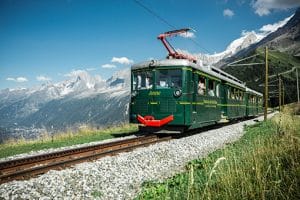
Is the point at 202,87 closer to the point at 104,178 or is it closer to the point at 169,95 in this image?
the point at 169,95

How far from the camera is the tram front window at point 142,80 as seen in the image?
1493cm

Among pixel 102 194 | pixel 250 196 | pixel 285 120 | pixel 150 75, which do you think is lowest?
pixel 102 194

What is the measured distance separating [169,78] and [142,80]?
1.38 m

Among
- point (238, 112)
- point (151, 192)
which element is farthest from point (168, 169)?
point (238, 112)

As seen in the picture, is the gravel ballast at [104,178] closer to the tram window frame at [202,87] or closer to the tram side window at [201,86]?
the tram window frame at [202,87]

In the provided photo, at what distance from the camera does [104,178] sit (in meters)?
6.89

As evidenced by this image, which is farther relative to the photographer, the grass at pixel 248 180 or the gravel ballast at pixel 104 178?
the gravel ballast at pixel 104 178

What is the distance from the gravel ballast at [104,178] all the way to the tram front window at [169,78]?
4761mm

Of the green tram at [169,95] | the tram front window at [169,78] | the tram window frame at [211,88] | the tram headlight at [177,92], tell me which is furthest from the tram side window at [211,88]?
the tram headlight at [177,92]

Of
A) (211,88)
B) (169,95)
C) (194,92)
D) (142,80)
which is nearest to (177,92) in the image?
(169,95)

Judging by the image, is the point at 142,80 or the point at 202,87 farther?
the point at 202,87

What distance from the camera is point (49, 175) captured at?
711 centimetres

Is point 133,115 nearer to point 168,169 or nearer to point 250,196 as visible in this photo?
point 168,169

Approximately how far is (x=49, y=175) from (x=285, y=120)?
695 cm
